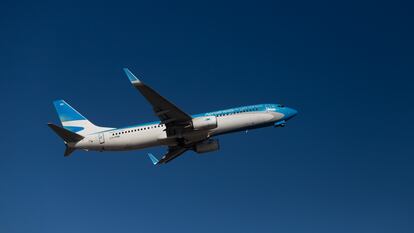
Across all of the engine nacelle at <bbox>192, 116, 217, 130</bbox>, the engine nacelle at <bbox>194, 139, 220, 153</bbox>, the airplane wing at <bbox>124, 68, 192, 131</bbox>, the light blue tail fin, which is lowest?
the engine nacelle at <bbox>194, 139, 220, 153</bbox>

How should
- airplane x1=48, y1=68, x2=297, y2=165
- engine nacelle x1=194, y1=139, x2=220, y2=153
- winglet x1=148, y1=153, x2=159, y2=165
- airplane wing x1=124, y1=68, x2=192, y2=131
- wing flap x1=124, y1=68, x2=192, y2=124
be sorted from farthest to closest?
1. winglet x1=148, y1=153, x2=159, y2=165
2. engine nacelle x1=194, y1=139, x2=220, y2=153
3. airplane x1=48, y1=68, x2=297, y2=165
4. airplane wing x1=124, y1=68, x2=192, y2=131
5. wing flap x1=124, y1=68, x2=192, y2=124

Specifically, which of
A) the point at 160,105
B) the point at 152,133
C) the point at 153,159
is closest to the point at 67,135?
the point at 152,133

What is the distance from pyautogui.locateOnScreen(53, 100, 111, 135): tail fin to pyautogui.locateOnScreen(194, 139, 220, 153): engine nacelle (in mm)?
12241

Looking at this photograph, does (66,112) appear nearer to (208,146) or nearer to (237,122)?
(208,146)

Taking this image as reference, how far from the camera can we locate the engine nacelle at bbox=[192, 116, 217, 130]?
60281 millimetres

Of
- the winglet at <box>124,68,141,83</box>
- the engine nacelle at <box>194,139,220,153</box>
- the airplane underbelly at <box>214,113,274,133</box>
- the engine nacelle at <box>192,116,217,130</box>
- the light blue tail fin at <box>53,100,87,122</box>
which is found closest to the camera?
the winglet at <box>124,68,141,83</box>

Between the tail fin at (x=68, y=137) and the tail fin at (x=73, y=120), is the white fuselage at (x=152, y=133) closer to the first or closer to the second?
the tail fin at (x=68, y=137)

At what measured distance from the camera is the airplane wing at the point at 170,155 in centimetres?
6888

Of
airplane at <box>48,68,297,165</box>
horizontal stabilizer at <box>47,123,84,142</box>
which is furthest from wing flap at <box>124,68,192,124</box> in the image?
horizontal stabilizer at <box>47,123,84,142</box>

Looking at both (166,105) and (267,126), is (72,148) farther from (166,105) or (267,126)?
(267,126)

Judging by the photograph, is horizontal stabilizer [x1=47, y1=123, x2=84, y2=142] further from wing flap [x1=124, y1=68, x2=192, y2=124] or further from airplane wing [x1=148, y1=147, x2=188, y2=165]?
airplane wing [x1=148, y1=147, x2=188, y2=165]

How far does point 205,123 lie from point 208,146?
21.1 feet

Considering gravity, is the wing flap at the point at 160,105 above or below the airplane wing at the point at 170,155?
above

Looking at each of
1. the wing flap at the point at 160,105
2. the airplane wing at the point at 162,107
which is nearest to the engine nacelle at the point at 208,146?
the airplane wing at the point at 162,107
